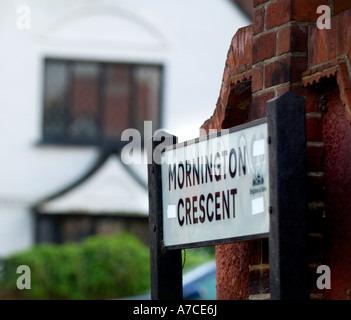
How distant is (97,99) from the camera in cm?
1959

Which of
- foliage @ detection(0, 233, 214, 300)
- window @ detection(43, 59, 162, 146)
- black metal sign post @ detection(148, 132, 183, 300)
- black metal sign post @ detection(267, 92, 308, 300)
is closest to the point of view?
black metal sign post @ detection(267, 92, 308, 300)

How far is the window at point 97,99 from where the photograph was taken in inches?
764

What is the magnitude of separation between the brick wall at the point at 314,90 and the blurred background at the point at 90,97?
1419cm

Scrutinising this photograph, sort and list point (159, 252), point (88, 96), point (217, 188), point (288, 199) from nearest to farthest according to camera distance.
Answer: point (288, 199) → point (217, 188) → point (159, 252) → point (88, 96)

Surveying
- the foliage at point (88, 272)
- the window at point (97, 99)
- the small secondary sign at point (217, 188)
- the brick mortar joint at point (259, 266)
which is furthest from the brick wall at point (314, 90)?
the window at point (97, 99)

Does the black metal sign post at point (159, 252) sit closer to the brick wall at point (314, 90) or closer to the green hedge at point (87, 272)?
the brick wall at point (314, 90)

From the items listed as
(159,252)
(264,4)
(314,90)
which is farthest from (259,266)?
(264,4)

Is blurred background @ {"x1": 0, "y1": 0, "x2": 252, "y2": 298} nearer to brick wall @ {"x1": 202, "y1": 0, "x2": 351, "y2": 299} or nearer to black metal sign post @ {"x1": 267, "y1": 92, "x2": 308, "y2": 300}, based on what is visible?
brick wall @ {"x1": 202, "y1": 0, "x2": 351, "y2": 299}

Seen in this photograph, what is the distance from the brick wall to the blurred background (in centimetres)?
1419

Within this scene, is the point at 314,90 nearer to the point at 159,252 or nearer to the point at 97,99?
the point at 159,252

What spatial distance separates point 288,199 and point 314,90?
66cm

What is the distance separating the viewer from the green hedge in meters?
15.7

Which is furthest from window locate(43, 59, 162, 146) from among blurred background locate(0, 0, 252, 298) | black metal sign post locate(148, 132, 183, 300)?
black metal sign post locate(148, 132, 183, 300)
